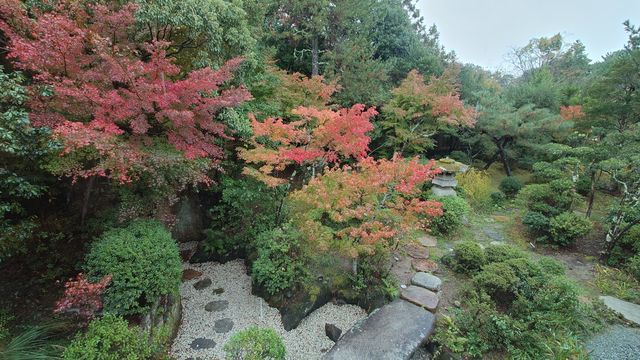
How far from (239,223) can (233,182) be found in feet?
3.34

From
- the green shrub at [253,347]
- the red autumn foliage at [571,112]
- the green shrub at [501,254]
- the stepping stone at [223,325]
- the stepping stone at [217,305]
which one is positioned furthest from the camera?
the red autumn foliage at [571,112]

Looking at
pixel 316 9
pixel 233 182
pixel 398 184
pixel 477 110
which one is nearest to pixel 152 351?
pixel 233 182

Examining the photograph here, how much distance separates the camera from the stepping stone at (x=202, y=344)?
4.84m

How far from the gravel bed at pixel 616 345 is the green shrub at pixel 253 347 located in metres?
4.47

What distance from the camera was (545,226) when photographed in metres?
7.88

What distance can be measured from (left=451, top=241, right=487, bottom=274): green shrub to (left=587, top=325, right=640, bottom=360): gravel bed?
1.95 meters

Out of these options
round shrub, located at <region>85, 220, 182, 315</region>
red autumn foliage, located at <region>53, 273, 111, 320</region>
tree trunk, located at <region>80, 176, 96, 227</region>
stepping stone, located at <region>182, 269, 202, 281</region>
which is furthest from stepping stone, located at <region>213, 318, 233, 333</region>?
tree trunk, located at <region>80, 176, 96, 227</region>

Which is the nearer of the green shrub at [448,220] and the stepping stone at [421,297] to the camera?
the stepping stone at [421,297]

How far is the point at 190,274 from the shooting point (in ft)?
21.8

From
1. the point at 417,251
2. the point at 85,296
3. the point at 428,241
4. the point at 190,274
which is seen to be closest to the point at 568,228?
the point at 428,241

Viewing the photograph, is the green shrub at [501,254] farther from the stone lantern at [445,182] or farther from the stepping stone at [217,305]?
the stepping stone at [217,305]

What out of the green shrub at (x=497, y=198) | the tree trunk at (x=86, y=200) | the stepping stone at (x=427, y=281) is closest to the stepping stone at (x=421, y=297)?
the stepping stone at (x=427, y=281)

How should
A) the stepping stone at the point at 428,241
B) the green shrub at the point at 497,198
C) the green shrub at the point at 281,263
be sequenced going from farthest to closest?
the green shrub at the point at 497,198 → the stepping stone at the point at 428,241 → the green shrub at the point at 281,263

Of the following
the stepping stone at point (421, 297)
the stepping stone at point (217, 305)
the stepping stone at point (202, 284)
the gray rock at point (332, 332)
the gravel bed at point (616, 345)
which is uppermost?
the gravel bed at point (616, 345)
